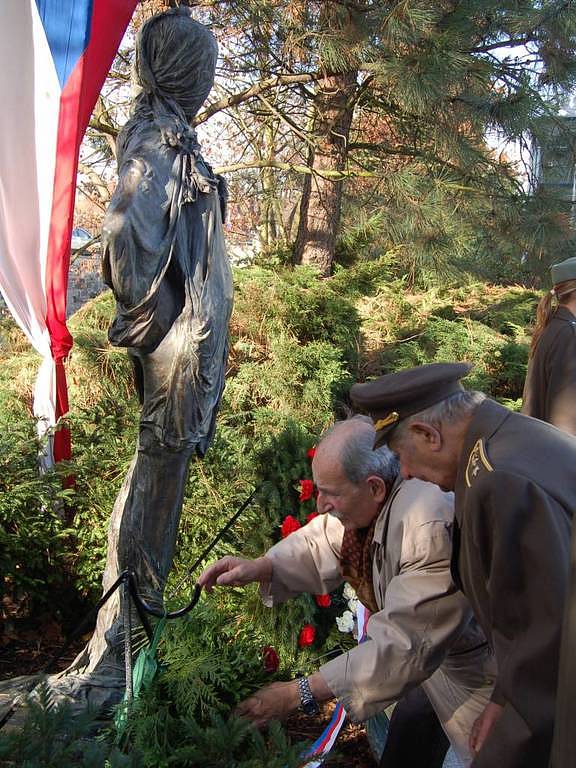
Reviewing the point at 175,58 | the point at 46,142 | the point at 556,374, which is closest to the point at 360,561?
the point at 556,374

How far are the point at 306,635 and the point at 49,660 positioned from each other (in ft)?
4.41

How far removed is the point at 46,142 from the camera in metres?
4.34

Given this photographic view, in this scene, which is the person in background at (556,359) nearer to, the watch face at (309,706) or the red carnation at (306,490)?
the red carnation at (306,490)

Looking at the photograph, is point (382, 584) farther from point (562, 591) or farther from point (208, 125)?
point (208, 125)

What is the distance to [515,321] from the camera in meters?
10.0

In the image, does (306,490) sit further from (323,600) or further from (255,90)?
(255,90)

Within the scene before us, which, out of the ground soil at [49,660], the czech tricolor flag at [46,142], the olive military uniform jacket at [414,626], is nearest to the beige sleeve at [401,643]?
the olive military uniform jacket at [414,626]

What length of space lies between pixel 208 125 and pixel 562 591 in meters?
9.92

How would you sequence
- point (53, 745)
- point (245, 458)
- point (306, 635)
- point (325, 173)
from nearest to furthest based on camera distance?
point (53, 745), point (306, 635), point (245, 458), point (325, 173)

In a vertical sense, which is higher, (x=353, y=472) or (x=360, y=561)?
(x=353, y=472)

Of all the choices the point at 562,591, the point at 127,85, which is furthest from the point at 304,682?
the point at 127,85

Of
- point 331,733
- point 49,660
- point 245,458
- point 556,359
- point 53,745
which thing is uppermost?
point 556,359

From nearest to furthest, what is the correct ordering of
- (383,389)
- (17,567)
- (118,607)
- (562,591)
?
(562,591), (383,389), (118,607), (17,567)

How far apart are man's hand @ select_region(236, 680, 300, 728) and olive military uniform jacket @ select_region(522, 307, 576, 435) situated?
6.65 ft
